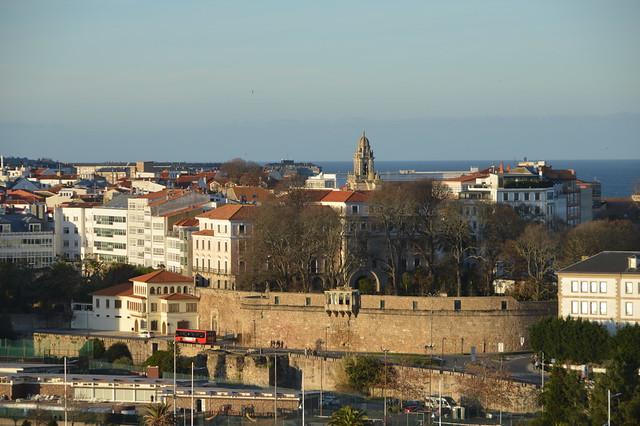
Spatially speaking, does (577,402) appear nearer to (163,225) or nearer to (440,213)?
(440,213)

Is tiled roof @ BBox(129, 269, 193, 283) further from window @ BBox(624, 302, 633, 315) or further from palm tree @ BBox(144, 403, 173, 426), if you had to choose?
window @ BBox(624, 302, 633, 315)

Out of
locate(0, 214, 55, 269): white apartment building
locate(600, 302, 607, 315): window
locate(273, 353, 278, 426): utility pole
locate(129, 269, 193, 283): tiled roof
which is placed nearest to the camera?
locate(273, 353, 278, 426): utility pole

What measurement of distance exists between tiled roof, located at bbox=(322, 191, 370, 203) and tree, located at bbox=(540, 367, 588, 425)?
33909mm

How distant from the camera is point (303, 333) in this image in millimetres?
88125

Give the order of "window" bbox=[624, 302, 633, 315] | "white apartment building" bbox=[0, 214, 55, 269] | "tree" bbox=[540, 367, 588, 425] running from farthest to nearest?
"white apartment building" bbox=[0, 214, 55, 269] < "window" bbox=[624, 302, 633, 315] < "tree" bbox=[540, 367, 588, 425]

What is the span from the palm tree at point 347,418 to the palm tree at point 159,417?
20.8 feet

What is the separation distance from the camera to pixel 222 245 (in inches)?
3939

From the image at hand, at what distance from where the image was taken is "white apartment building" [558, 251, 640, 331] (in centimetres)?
7969

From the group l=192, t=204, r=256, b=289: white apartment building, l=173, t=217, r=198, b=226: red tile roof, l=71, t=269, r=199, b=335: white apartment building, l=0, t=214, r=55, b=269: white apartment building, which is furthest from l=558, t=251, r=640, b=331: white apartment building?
l=0, t=214, r=55, b=269: white apartment building

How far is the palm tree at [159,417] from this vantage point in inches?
2729

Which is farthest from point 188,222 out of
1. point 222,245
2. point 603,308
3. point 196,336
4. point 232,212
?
point 603,308

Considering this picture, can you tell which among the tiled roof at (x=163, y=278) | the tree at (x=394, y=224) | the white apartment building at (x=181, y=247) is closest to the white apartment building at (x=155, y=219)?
the white apartment building at (x=181, y=247)

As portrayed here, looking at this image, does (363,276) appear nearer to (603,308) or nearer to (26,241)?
(603,308)

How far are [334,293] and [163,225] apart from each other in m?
25.3
